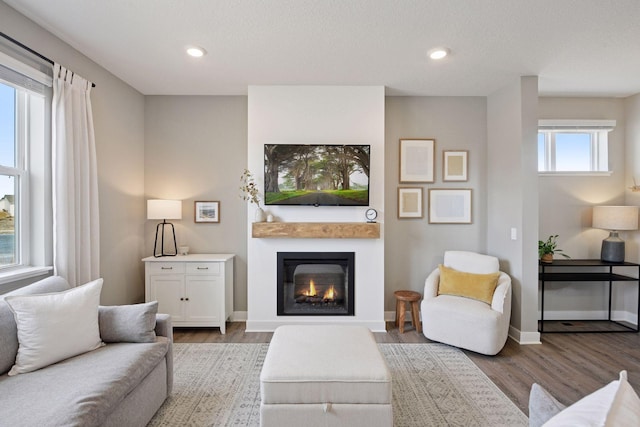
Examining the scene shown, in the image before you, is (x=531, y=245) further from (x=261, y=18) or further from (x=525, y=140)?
(x=261, y=18)

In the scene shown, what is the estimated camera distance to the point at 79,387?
1.51 meters

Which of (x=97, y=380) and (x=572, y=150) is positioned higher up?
(x=572, y=150)

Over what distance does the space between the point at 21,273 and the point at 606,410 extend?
3.18 metres

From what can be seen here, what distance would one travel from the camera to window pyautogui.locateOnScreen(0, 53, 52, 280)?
227cm

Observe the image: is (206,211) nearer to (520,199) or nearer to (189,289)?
(189,289)

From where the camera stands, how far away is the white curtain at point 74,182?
2.42 m

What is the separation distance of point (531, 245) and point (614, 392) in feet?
9.07

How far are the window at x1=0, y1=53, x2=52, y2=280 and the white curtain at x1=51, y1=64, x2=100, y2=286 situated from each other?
10 cm

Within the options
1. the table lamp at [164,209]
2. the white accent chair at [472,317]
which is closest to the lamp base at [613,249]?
the white accent chair at [472,317]

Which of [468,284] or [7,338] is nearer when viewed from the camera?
[7,338]

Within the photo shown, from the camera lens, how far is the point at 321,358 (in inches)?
73.2

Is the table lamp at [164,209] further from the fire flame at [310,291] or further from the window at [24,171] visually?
the fire flame at [310,291]

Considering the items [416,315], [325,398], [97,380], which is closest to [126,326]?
[97,380]

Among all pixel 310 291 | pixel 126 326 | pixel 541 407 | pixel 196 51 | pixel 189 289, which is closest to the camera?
pixel 541 407
